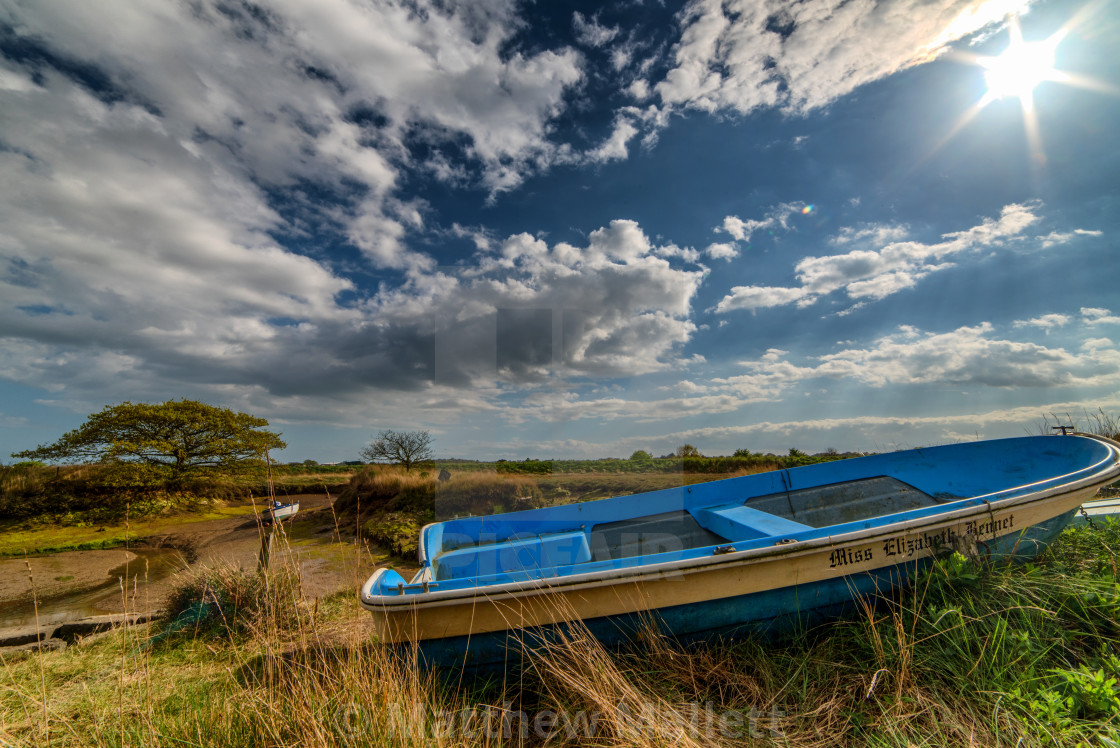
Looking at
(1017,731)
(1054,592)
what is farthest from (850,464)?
(1017,731)

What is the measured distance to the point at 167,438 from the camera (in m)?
18.9

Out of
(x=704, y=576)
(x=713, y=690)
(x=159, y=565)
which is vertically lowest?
(x=159, y=565)

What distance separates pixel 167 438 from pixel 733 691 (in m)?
23.7

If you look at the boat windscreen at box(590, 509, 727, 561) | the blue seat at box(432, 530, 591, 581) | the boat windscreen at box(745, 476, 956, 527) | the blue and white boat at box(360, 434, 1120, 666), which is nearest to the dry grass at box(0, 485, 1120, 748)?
the blue and white boat at box(360, 434, 1120, 666)

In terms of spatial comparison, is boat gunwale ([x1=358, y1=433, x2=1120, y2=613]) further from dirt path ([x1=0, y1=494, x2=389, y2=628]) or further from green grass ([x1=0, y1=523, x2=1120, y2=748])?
dirt path ([x1=0, y1=494, x2=389, y2=628])

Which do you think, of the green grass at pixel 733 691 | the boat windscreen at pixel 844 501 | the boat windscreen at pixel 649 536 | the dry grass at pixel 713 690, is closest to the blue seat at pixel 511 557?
the boat windscreen at pixel 649 536

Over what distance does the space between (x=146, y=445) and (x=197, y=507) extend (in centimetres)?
351

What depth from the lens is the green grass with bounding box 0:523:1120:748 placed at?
262 centimetres

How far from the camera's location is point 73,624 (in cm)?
594

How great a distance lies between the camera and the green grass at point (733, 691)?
8.61 feet

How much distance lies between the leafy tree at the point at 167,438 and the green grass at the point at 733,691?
55.0ft

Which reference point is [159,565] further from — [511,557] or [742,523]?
[742,523]

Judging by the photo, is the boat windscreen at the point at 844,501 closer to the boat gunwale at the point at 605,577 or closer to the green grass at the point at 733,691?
the green grass at the point at 733,691

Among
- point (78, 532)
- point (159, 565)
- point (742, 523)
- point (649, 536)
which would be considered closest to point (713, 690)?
point (742, 523)
